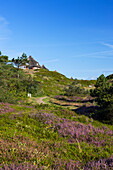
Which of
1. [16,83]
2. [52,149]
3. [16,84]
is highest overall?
[16,83]

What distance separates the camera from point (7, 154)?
441cm

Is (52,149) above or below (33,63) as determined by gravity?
below

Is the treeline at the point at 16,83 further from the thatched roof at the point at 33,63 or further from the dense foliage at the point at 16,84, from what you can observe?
the thatched roof at the point at 33,63

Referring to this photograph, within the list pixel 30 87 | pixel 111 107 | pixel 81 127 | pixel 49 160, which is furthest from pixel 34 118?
pixel 30 87

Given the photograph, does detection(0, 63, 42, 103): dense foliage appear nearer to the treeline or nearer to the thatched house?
the treeline

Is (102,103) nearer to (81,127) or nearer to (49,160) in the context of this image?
(81,127)

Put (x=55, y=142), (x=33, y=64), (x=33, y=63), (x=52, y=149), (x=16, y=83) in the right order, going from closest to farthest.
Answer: (x=52, y=149) < (x=55, y=142) < (x=16, y=83) < (x=33, y=64) < (x=33, y=63)

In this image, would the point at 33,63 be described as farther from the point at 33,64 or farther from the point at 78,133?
the point at 78,133

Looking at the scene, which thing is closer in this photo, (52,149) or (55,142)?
(52,149)

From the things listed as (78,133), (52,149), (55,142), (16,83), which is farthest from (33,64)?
(52,149)

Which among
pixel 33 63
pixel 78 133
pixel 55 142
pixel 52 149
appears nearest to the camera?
pixel 52 149

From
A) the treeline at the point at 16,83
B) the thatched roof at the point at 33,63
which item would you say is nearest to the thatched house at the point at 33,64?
the thatched roof at the point at 33,63

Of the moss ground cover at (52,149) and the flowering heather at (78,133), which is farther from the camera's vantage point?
the flowering heather at (78,133)

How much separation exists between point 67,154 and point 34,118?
538 centimetres
